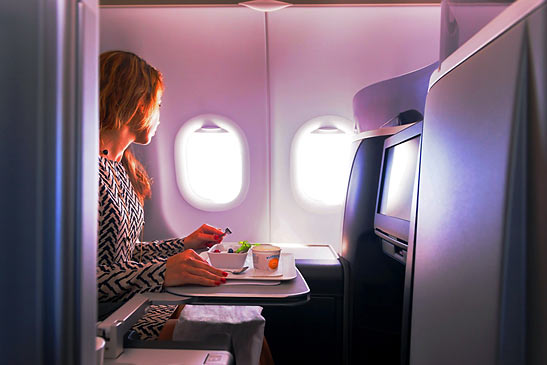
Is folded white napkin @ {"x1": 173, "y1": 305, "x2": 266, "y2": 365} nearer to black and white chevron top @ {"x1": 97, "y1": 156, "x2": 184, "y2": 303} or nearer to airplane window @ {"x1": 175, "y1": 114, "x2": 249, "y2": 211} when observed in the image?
black and white chevron top @ {"x1": 97, "y1": 156, "x2": 184, "y2": 303}

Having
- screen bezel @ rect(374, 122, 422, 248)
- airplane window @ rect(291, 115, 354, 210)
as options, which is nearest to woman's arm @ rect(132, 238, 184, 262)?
screen bezel @ rect(374, 122, 422, 248)

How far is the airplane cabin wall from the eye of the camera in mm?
2750

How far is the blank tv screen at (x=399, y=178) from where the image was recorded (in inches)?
51.2

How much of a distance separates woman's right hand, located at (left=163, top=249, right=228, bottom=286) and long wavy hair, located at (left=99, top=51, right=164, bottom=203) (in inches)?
27.9

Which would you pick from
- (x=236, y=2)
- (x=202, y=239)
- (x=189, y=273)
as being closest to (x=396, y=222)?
(x=189, y=273)

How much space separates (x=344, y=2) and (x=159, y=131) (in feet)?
5.15

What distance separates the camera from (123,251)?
145 cm

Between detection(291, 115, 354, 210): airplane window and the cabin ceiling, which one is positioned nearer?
the cabin ceiling

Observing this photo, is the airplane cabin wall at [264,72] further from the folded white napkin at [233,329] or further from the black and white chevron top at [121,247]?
the folded white napkin at [233,329]

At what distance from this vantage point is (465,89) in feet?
1.96

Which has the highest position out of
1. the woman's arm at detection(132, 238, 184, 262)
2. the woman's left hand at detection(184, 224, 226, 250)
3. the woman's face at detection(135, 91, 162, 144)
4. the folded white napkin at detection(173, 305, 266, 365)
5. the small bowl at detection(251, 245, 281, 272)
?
the woman's face at detection(135, 91, 162, 144)

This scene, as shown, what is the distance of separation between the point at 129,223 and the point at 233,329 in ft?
1.99

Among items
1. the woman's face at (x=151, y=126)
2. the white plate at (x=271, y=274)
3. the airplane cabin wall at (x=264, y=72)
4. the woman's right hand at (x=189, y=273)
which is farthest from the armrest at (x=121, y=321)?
the airplane cabin wall at (x=264, y=72)

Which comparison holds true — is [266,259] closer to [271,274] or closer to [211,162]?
[271,274]
